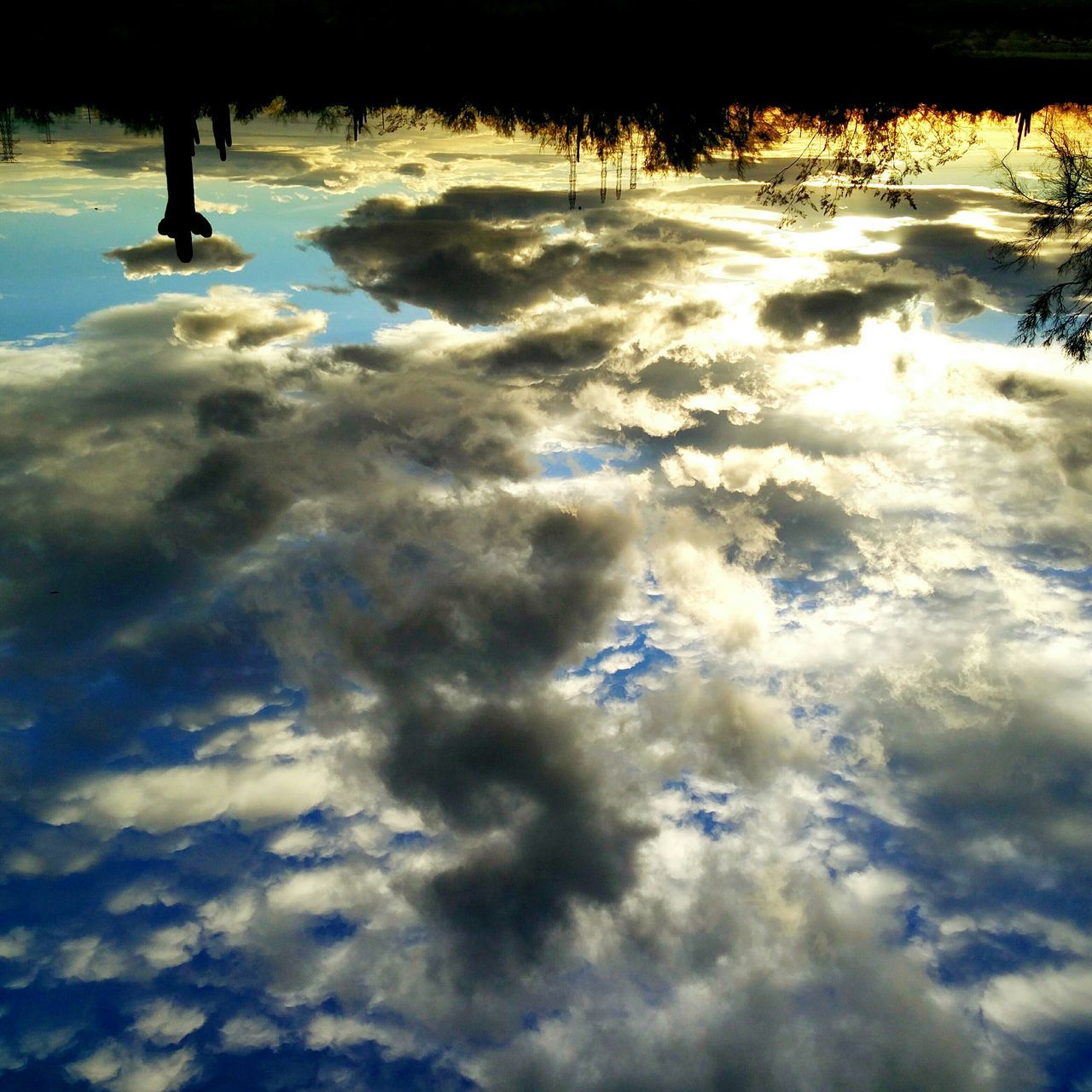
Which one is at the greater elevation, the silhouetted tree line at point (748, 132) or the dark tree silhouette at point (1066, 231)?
the silhouetted tree line at point (748, 132)

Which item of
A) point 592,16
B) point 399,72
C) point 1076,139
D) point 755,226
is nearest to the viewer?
point 1076,139

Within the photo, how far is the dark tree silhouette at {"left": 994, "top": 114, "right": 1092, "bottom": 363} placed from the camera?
23828mm

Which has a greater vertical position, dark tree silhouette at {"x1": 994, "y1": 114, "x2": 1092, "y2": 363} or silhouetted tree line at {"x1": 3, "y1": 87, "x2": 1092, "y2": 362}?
silhouetted tree line at {"x1": 3, "y1": 87, "x2": 1092, "y2": 362}

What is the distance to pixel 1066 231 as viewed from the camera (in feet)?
85.5

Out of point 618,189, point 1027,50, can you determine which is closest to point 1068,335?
point 1027,50

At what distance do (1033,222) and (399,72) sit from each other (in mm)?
23762

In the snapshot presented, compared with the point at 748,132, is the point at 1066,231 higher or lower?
lower

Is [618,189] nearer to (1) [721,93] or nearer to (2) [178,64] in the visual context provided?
(1) [721,93]

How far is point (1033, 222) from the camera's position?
26.1 metres

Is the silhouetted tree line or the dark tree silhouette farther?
the silhouetted tree line

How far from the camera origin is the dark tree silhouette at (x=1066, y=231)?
23.8m

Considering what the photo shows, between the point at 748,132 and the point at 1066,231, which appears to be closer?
the point at 1066,231

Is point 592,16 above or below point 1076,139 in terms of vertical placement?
above

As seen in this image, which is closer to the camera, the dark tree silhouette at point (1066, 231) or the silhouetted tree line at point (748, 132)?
the dark tree silhouette at point (1066, 231)
